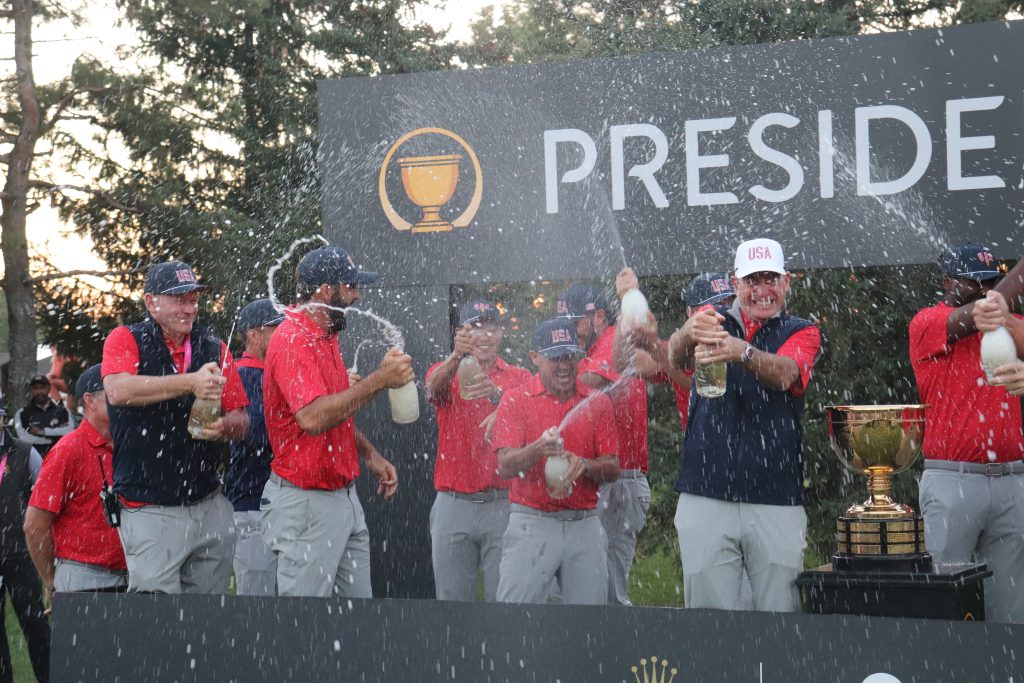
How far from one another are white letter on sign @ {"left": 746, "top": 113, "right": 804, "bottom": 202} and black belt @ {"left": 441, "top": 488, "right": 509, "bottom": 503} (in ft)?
5.62

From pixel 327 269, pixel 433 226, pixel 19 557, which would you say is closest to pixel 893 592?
pixel 327 269

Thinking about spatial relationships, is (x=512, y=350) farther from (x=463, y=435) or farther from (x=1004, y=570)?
(x=1004, y=570)

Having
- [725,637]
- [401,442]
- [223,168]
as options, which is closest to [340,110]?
[401,442]

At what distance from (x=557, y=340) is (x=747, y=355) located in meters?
1.17

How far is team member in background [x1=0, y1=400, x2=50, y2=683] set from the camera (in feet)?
18.2

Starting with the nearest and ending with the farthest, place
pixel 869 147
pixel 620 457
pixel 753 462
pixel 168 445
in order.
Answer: pixel 753 462
pixel 168 445
pixel 869 147
pixel 620 457

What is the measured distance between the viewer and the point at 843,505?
26.8ft

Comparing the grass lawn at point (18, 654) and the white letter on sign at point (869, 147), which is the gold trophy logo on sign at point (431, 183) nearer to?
the white letter on sign at point (869, 147)

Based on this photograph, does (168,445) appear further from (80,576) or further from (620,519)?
(620,519)

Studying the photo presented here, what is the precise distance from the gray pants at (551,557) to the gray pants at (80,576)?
1547 mm

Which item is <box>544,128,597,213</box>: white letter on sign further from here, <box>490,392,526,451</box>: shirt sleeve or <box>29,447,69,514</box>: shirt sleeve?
<box>29,447,69,514</box>: shirt sleeve

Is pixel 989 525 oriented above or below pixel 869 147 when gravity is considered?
below

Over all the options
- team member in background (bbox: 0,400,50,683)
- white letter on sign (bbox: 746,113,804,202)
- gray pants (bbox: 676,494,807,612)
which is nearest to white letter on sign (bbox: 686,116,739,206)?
white letter on sign (bbox: 746,113,804,202)

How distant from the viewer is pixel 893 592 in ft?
12.1
